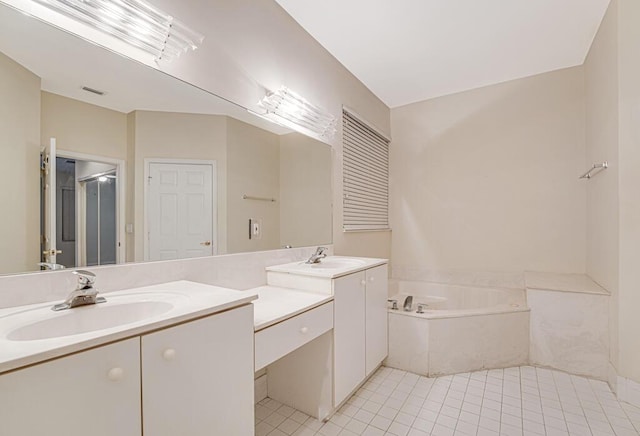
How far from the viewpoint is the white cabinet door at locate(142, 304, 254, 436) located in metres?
0.83

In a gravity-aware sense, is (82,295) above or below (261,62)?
below

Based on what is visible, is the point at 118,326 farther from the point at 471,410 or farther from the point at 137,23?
the point at 471,410

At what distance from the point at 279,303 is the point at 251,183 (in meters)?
0.72

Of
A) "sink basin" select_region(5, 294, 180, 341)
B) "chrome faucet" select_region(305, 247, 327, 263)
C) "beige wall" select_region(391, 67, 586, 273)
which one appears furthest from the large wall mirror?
"beige wall" select_region(391, 67, 586, 273)

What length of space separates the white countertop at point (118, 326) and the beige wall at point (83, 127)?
0.55 m

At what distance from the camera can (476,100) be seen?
3104 millimetres

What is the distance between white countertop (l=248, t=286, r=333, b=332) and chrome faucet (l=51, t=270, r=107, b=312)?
0.56 meters

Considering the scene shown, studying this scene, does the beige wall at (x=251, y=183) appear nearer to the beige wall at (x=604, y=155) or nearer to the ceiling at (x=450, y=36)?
the ceiling at (x=450, y=36)

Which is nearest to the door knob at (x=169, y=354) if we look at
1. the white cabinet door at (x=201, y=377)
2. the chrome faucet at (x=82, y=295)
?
the white cabinet door at (x=201, y=377)

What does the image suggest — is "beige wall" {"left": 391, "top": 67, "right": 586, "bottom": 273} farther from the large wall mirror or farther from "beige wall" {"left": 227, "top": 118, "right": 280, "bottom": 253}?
the large wall mirror

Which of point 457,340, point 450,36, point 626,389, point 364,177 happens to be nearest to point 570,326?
point 626,389

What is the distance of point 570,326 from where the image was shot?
2.27 metres

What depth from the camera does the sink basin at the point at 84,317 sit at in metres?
0.83

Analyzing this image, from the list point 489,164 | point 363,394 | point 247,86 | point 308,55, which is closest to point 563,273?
point 489,164
